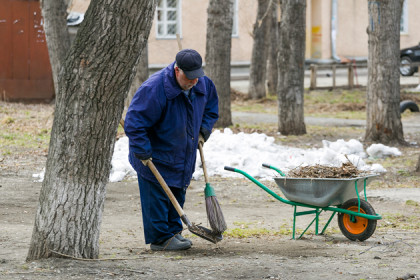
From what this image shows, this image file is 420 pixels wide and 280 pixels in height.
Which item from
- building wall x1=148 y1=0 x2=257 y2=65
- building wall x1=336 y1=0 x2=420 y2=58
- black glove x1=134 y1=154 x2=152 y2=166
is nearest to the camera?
black glove x1=134 y1=154 x2=152 y2=166

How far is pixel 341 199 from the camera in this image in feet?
20.0

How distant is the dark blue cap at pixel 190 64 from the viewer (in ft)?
18.1

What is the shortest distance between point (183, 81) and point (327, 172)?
4.81 feet

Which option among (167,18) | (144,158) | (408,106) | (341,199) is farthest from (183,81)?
(167,18)

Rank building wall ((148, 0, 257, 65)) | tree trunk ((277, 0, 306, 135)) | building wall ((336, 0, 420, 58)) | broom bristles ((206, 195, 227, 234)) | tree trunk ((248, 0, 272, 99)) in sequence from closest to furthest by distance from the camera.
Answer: broom bristles ((206, 195, 227, 234)) → tree trunk ((277, 0, 306, 135)) → tree trunk ((248, 0, 272, 99)) → building wall ((148, 0, 257, 65)) → building wall ((336, 0, 420, 58))

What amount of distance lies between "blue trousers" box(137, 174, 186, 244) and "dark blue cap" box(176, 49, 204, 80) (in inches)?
37.1

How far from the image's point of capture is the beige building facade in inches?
1131

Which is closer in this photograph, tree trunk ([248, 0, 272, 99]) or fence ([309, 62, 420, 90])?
tree trunk ([248, 0, 272, 99])

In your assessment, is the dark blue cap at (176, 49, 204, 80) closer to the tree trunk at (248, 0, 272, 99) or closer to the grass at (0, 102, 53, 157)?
the grass at (0, 102, 53, 157)

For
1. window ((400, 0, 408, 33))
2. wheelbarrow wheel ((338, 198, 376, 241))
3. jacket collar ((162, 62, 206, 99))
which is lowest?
wheelbarrow wheel ((338, 198, 376, 241))

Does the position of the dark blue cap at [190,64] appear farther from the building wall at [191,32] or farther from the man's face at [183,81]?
the building wall at [191,32]

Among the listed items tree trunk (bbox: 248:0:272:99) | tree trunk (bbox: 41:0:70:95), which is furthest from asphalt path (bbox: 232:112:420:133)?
tree trunk (bbox: 41:0:70:95)

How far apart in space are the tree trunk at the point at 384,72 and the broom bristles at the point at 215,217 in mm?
6989

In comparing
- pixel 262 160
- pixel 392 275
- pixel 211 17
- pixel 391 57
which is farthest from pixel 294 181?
pixel 211 17
